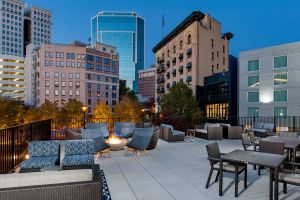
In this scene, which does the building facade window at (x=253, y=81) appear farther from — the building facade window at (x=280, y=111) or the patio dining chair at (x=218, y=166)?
the patio dining chair at (x=218, y=166)

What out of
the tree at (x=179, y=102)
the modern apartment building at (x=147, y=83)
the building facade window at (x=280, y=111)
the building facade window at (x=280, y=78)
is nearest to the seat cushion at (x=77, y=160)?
the tree at (x=179, y=102)

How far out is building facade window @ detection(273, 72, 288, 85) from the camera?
30.2 metres

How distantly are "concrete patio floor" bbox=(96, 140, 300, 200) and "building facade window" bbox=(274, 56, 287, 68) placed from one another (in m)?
27.8

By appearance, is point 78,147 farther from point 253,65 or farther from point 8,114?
point 8,114

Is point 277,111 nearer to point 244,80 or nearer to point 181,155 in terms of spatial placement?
point 244,80

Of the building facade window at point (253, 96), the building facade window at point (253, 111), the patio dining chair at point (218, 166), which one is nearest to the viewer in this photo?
the patio dining chair at point (218, 166)

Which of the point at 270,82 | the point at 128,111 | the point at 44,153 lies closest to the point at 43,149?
the point at 44,153

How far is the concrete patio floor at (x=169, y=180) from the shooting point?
4.87 meters

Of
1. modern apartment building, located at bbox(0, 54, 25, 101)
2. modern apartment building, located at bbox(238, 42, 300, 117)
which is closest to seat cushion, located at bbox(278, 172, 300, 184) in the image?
modern apartment building, located at bbox(238, 42, 300, 117)

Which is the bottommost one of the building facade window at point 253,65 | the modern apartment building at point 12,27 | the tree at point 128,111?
the tree at point 128,111

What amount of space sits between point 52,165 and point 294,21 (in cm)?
20955

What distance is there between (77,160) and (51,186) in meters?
3.09

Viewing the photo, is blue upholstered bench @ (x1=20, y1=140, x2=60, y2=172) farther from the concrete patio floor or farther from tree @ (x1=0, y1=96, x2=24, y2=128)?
tree @ (x1=0, y1=96, x2=24, y2=128)

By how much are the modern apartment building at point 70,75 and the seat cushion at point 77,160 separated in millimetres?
71887
